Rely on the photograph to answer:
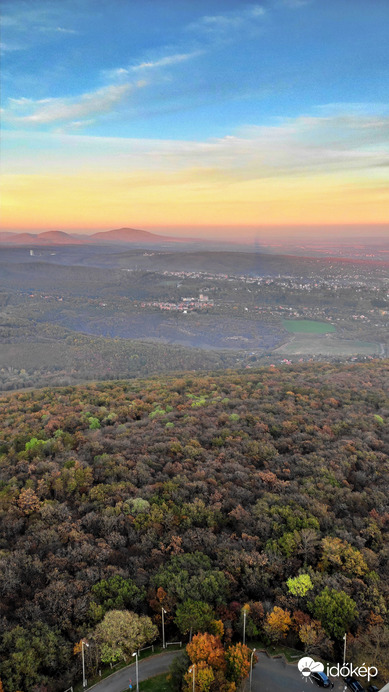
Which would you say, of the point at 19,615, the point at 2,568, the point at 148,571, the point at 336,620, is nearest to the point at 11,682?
the point at 19,615

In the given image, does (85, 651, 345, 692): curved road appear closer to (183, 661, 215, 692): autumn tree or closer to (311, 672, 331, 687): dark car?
(311, 672, 331, 687): dark car

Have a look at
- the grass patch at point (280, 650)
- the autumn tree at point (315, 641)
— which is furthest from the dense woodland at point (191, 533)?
the grass patch at point (280, 650)

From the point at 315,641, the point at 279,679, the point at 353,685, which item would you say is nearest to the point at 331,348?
the point at 315,641

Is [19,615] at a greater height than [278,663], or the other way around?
[19,615]

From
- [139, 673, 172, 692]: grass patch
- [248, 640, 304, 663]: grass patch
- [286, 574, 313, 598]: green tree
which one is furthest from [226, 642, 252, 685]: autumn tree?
[286, 574, 313, 598]: green tree

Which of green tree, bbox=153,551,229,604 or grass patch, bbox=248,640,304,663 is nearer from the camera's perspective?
grass patch, bbox=248,640,304,663

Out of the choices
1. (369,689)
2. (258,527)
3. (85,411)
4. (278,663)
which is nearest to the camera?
(369,689)

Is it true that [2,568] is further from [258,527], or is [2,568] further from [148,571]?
[258,527]
